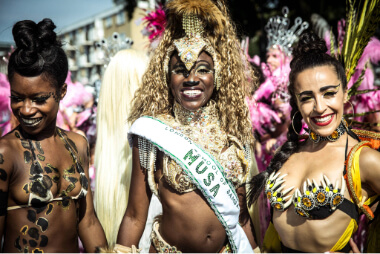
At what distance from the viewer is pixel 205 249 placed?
2373 mm

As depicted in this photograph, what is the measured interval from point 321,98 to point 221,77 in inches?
25.9

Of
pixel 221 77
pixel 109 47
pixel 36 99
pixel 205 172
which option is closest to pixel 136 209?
pixel 205 172

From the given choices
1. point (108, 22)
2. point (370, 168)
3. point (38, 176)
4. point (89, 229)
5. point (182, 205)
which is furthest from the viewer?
point (108, 22)

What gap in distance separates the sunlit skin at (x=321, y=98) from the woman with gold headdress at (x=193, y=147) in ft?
1.53

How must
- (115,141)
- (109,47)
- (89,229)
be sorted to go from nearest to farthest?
(89,229)
(115,141)
(109,47)

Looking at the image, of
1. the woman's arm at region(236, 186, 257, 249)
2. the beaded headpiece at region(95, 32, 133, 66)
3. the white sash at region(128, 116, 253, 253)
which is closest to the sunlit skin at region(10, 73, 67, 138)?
the white sash at region(128, 116, 253, 253)

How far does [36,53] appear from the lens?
2.02m

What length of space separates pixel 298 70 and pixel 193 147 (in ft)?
2.66

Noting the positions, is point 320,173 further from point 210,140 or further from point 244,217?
point 210,140

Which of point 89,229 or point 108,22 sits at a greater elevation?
point 108,22

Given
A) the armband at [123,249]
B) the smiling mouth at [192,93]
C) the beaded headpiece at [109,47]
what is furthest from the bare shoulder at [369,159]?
the beaded headpiece at [109,47]

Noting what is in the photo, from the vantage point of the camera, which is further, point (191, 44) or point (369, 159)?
point (191, 44)

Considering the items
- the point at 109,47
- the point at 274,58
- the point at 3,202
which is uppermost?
the point at 109,47

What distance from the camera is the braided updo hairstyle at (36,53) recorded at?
199cm
